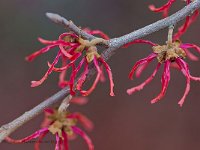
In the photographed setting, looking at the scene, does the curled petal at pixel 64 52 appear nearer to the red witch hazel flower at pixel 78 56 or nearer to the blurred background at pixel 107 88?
the red witch hazel flower at pixel 78 56

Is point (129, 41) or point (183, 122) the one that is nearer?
point (129, 41)

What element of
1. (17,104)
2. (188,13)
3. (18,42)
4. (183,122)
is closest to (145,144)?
(183,122)

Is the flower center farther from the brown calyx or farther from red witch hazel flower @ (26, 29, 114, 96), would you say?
the brown calyx

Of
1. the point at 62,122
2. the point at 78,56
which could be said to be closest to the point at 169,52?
the point at 78,56

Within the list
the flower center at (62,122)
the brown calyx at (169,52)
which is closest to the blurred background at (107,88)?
the flower center at (62,122)

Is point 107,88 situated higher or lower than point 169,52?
higher

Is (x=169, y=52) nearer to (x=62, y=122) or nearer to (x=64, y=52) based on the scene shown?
(x=64, y=52)

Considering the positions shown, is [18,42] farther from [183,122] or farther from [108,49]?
[108,49]

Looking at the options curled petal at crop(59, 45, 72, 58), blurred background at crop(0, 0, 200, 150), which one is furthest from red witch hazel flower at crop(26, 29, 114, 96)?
blurred background at crop(0, 0, 200, 150)
